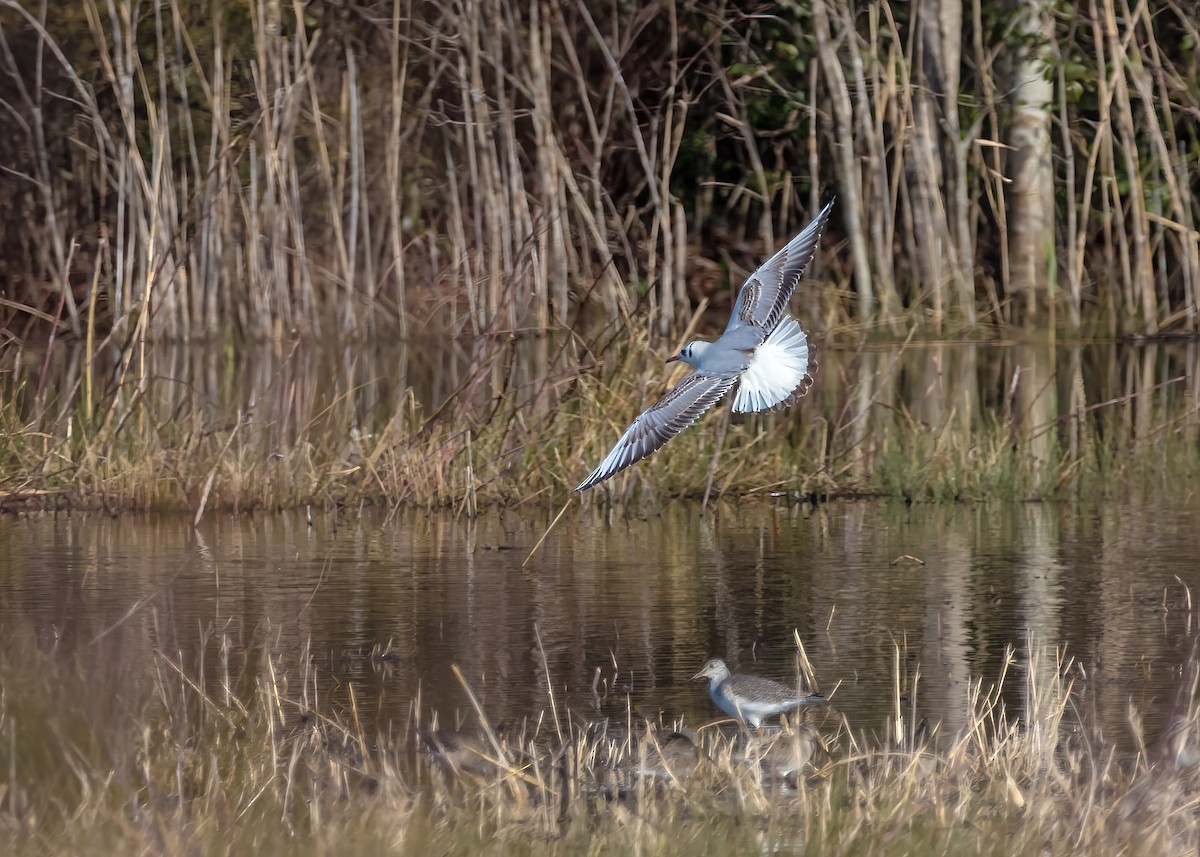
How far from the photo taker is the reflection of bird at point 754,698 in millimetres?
5008

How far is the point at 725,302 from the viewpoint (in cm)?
2031

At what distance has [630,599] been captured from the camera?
711 centimetres

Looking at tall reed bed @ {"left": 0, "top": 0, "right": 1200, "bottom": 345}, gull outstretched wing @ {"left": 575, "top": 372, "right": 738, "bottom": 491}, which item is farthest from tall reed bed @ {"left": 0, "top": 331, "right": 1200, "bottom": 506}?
tall reed bed @ {"left": 0, "top": 0, "right": 1200, "bottom": 345}

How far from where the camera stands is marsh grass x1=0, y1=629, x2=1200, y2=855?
12.3 feet

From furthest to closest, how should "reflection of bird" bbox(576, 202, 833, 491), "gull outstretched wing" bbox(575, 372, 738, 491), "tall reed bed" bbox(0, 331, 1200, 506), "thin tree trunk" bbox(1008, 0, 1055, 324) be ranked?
"thin tree trunk" bbox(1008, 0, 1055, 324) → "tall reed bed" bbox(0, 331, 1200, 506) → "reflection of bird" bbox(576, 202, 833, 491) → "gull outstretched wing" bbox(575, 372, 738, 491)

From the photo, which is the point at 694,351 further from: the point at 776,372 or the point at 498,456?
the point at 498,456

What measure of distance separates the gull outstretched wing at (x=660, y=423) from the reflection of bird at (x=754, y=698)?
1.58 metres

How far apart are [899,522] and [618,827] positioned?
5208 millimetres

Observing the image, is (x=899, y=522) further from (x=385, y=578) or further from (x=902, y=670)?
(x=902, y=670)

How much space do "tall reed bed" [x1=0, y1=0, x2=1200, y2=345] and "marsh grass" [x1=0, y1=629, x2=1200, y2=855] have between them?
10067 millimetres

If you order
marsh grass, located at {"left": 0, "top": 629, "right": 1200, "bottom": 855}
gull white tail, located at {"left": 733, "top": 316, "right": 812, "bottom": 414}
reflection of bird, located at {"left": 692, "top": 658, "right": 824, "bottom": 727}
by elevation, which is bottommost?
marsh grass, located at {"left": 0, "top": 629, "right": 1200, "bottom": 855}

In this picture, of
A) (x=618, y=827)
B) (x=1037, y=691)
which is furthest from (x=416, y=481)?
(x=618, y=827)

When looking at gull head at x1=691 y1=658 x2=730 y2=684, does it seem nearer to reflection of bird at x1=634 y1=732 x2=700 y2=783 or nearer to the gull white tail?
reflection of bird at x1=634 y1=732 x2=700 y2=783

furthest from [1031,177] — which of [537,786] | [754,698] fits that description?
[537,786]
